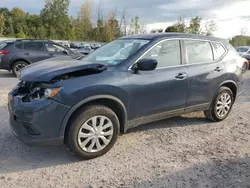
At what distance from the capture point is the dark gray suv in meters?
3.00

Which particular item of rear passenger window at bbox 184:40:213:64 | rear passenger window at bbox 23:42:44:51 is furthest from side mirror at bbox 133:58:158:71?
rear passenger window at bbox 23:42:44:51

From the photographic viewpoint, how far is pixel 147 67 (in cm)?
337

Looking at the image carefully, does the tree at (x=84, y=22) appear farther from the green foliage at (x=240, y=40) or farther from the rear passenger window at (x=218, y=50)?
the rear passenger window at (x=218, y=50)

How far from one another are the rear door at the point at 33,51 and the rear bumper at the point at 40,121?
23.5 feet

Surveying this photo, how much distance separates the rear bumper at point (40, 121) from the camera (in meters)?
2.93

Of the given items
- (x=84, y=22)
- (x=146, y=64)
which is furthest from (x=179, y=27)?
(x=146, y=64)

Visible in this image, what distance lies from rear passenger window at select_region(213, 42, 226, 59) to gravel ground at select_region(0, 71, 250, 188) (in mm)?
1378

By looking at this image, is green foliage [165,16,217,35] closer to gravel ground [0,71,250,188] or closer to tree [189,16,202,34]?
tree [189,16,202,34]

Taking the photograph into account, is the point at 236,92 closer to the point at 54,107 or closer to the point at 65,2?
→ the point at 54,107

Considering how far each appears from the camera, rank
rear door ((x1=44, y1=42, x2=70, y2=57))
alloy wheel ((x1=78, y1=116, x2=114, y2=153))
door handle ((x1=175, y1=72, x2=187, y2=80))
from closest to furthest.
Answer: alloy wheel ((x1=78, y1=116, x2=114, y2=153)), door handle ((x1=175, y1=72, x2=187, y2=80)), rear door ((x1=44, y1=42, x2=70, y2=57))

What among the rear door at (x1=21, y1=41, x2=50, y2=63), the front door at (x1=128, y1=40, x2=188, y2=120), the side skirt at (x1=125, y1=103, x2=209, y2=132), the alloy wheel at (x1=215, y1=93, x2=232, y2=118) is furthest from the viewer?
the rear door at (x1=21, y1=41, x2=50, y2=63)

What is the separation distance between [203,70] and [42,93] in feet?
8.95

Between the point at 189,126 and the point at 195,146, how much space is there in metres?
0.84

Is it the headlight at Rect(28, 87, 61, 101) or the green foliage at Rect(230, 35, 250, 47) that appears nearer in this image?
the headlight at Rect(28, 87, 61, 101)
